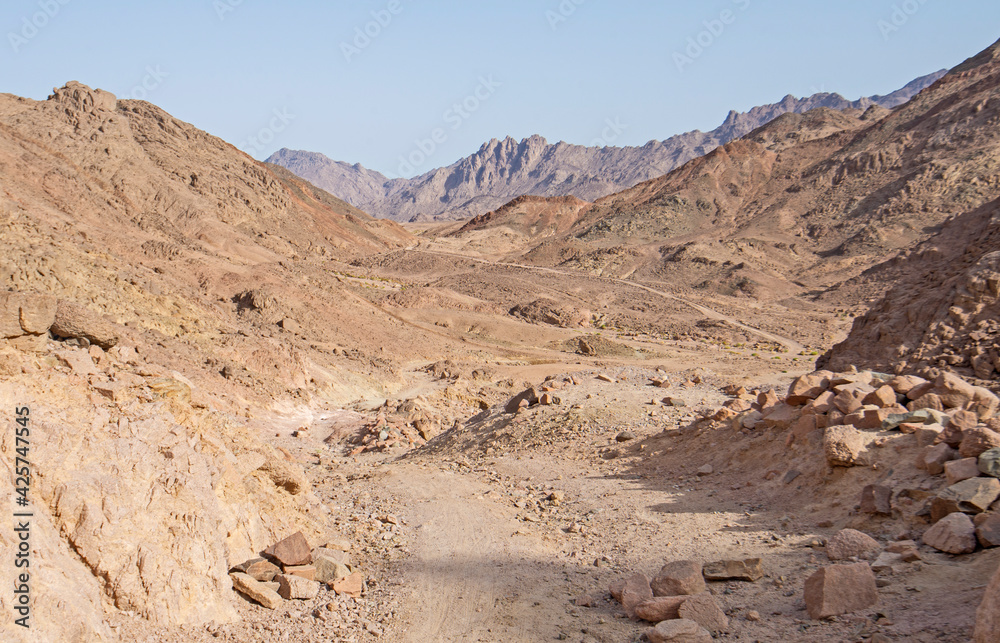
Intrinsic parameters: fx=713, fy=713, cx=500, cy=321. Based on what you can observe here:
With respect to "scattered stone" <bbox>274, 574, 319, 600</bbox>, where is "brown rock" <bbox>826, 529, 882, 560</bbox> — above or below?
above

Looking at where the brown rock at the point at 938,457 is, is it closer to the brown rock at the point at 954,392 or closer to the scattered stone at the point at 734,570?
the brown rock at the point at 954,392

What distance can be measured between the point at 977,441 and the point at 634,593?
3.95 metres

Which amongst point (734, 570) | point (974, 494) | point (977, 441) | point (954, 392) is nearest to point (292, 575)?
point (734, 570)

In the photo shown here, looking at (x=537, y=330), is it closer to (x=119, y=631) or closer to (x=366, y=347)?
(x=366, y=347)

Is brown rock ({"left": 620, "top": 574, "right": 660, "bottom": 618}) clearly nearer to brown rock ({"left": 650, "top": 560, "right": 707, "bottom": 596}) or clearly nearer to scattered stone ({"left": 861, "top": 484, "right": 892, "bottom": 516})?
brown rock ({"left": 650, "top": 560, "right": 707, "bottom": 596})

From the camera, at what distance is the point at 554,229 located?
288 feet

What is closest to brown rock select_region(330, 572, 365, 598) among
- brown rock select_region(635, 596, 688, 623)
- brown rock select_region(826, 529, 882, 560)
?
brown rock select_region(635, 596, 688, 623)

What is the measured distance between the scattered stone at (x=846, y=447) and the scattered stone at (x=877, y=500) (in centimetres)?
86

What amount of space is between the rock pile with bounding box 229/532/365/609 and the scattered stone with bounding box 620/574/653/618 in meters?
2.57

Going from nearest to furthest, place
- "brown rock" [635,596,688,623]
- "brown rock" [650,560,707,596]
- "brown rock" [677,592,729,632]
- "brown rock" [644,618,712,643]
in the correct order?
1. "brown rock" [644,618,712,643]
2. "brown rock" [677,592,729,632]
3. "brown rock" [635,596,688,623]
4. "brown rock" [650,560,707,596]

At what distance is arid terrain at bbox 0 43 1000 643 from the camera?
18.4 ft

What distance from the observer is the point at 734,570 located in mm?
6816

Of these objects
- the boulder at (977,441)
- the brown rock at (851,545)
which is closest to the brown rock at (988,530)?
the brown rock at (851,545)

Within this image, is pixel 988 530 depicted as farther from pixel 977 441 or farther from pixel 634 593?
pixel 634 593
